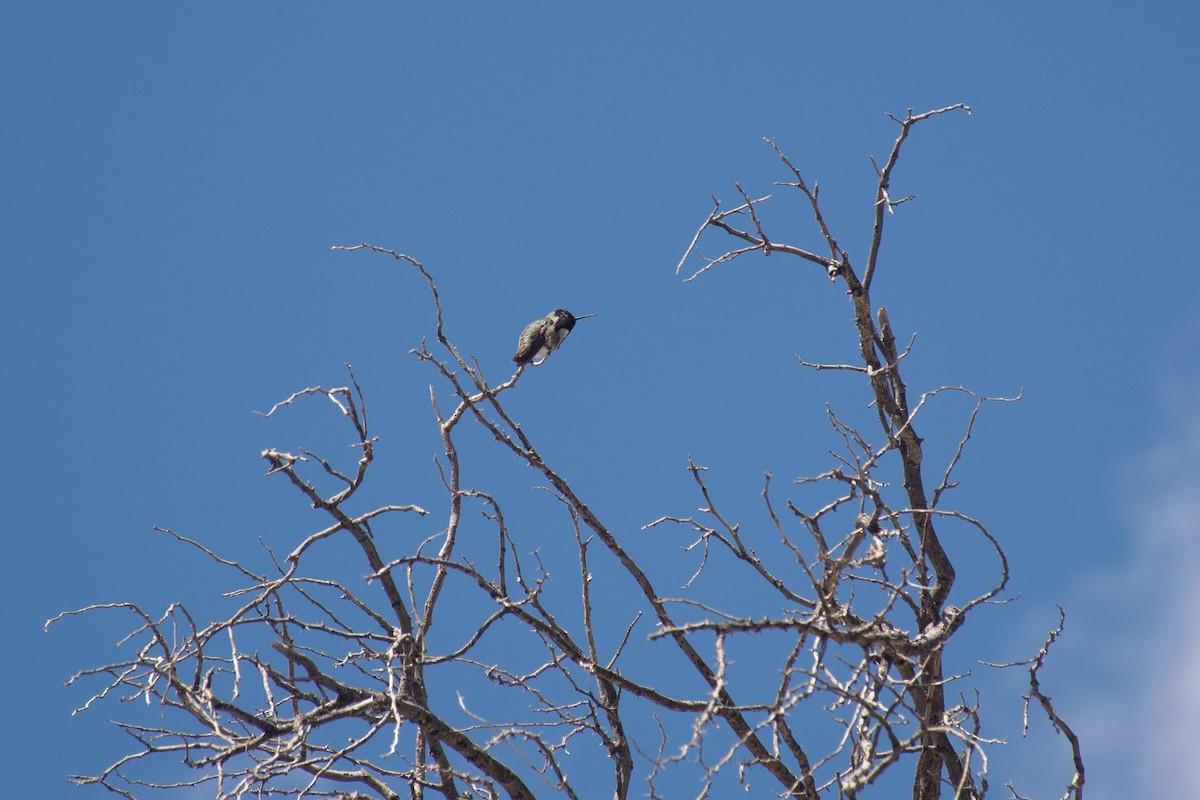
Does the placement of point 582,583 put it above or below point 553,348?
below

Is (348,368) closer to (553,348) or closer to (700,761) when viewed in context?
(700,761)

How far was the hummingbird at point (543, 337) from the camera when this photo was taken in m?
7.70

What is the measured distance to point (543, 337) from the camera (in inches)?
305

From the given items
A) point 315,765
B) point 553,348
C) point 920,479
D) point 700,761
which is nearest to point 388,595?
point 315,765

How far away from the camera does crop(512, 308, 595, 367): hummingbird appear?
25.3 feet

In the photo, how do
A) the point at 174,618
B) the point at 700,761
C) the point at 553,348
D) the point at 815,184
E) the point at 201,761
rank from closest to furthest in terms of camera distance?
the point at 700,761 < the point at 201,761 < the point at 174,618 < the point at 815,184 < the point at 553,348

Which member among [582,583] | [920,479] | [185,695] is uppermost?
[920,479]

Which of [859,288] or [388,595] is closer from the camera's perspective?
[388,595]

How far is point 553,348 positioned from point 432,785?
450 cm

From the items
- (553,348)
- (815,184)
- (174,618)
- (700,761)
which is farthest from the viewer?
(553,348)

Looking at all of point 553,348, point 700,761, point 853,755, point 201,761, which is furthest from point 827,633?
point 553,348

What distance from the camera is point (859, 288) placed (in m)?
4.29

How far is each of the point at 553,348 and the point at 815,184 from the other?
3827mm

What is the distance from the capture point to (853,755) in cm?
355
